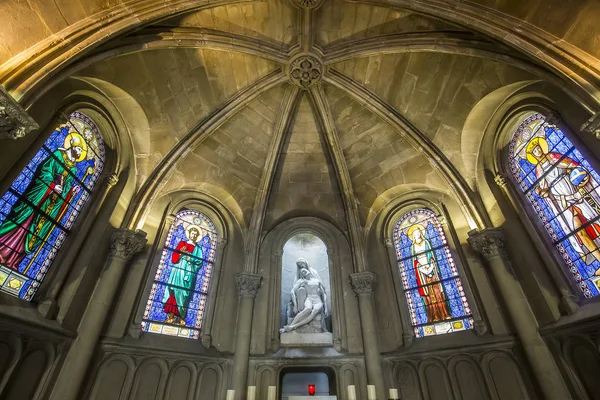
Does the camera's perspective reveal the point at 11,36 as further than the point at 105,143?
No

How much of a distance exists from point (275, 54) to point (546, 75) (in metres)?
5.86

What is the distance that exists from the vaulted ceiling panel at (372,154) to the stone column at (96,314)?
6.30 metres

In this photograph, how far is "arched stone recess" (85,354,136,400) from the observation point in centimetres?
585

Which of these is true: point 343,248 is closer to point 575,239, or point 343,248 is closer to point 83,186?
point 575,239

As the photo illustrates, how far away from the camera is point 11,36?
4375 mm

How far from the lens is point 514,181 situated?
7453 millimetres

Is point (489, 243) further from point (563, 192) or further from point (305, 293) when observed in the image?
point (305, 293)

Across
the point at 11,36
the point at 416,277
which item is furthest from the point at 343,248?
the point at 11,36

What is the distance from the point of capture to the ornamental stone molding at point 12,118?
3912 mm

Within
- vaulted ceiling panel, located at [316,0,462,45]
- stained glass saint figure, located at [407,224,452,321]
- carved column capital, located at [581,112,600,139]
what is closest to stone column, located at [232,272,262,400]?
stained glass saint figure, located at [407,224,452,321]

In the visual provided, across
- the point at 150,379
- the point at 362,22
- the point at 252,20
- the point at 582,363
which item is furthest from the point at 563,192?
the point at 150,379

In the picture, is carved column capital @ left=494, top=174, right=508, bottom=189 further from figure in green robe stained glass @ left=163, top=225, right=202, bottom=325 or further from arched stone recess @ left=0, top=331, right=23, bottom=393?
arched stone recess @ left=0, top=331, right=23, bottom=393

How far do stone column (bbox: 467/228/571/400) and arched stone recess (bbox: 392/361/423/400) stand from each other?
221 centimetres

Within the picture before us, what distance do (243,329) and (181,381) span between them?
1671mm
